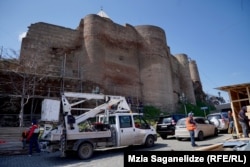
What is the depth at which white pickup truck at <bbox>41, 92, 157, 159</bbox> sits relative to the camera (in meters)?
8.77

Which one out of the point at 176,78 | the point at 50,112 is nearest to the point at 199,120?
the point at 50,112

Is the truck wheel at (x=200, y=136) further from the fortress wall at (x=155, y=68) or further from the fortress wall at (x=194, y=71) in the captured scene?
the fortress wall at (x=194, y=71)

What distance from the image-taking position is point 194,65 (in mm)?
54031

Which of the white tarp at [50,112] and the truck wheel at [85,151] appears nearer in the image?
the truck wheel at [85,151]

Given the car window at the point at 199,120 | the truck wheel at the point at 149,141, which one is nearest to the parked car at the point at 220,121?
the car window at the point at 199,120

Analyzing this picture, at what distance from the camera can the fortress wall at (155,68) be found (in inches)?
1283

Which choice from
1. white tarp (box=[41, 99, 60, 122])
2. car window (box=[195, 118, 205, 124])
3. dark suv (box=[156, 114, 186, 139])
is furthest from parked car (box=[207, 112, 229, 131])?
white tarp (box=[41, 99, 60, 122])

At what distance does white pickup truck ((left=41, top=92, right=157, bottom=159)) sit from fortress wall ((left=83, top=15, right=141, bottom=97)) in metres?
16.2

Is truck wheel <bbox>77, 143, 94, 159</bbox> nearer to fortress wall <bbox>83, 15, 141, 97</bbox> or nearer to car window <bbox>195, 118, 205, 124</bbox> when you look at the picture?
car window <bbox>195, 118, 205, 124</bbox>

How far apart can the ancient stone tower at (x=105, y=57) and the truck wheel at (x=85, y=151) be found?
15.2 m

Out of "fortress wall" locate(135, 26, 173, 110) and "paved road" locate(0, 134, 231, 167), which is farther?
"fortress wall" locate(135, 26, 173, 110)

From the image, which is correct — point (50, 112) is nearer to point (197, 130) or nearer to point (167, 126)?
point (167, 126)

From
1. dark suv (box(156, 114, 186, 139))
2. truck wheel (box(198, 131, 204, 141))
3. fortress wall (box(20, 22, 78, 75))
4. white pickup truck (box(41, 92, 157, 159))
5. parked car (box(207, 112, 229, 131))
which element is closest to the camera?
white pickup truck (box(41, 92, 157, 159))

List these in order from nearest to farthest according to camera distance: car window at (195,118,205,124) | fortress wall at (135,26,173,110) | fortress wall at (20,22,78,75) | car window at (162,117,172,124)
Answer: car window at (195,118,205,124), car window at (162,117,172,124), fortress wall at (20,22,78,75), fortress wall at (135,26,173,110)
